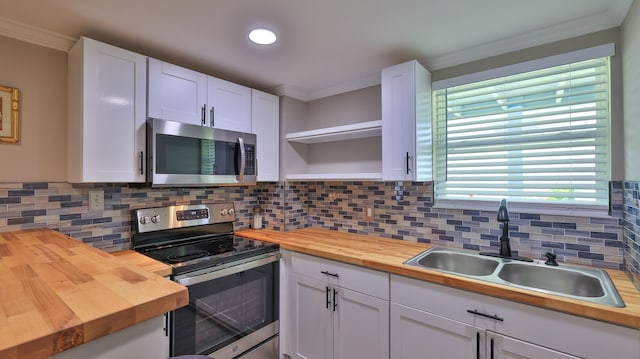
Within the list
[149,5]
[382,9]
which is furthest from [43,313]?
[382,9]

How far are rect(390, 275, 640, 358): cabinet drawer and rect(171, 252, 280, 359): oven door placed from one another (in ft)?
2.98

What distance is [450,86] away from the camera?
2.04 m

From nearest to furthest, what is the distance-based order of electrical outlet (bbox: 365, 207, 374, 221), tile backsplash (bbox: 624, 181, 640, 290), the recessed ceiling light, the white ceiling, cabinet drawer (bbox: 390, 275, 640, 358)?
1. cabinet drawer (bbox: 390, 275, 640, 358)
2. tile backsplash (bbox: 624, 181, 640, 290)
3. the white ceiling
4. the recessed ceiling light
5. electrical outlet (bbox: 365, 207, 374, 221)

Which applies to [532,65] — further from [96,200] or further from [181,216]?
[96,200]

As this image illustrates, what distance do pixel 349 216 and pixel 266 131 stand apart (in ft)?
3.33

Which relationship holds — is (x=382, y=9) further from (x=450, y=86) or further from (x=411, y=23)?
(x=450, y=86)

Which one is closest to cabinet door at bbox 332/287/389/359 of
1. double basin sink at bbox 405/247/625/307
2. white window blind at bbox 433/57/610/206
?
double basin sink at bbox 405/247/625/307

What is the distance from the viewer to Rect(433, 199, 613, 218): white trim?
158 cm

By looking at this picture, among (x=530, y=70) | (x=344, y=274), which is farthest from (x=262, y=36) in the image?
(x=530, y=70)

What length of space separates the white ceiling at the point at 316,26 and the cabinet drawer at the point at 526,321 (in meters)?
1.36

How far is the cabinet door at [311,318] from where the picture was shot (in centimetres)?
188

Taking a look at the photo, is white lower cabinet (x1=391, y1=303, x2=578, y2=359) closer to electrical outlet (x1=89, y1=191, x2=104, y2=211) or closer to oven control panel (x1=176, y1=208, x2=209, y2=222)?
oven control panel (x1=176, y1=208, x2=209, y2=222)

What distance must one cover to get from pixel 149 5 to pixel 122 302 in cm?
136

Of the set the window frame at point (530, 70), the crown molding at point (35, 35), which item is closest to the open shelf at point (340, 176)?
the window frame at point (530, 70)
